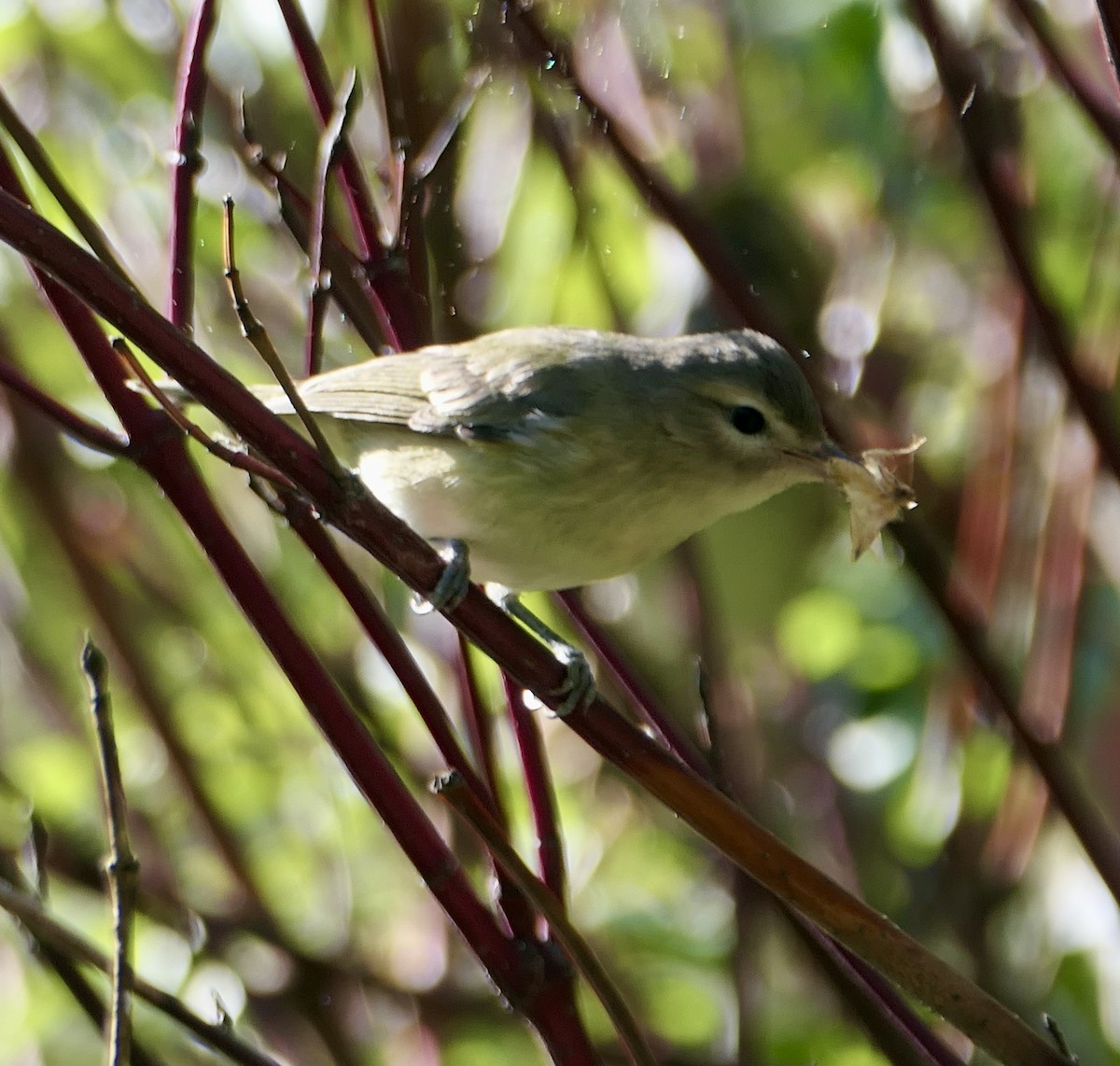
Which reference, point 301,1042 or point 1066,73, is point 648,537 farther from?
point 301,1042

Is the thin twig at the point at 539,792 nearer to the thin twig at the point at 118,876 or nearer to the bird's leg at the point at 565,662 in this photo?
the bird's leg at the point at 565,662

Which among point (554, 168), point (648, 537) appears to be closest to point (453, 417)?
point (648, 537)

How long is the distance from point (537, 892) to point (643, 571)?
2499 millimetres

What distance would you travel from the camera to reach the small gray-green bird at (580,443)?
285 cm

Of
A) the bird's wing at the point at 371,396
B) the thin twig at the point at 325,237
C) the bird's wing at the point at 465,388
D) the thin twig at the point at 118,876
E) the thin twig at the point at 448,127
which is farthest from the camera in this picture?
the bird's wing at the point at 371,396

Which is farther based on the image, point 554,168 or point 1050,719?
point 554,168

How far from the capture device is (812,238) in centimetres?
410

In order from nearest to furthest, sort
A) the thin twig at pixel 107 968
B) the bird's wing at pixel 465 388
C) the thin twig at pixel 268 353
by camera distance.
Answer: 1. the thin twig at pixel 107 968
2. the thin twig at pixel 268 353
3. the bird's wing at pixel 465 388

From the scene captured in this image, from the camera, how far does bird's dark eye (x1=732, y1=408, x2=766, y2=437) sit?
9.59 feet

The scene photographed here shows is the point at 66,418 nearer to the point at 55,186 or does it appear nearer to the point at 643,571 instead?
the point at 55,186

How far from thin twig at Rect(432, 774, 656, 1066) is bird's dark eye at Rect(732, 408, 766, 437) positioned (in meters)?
1.44

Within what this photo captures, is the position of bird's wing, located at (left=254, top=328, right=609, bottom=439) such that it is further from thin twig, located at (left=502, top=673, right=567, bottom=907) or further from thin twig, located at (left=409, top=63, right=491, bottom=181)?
thin twig, located at (left=502, top=673, right=567, bottom=907)

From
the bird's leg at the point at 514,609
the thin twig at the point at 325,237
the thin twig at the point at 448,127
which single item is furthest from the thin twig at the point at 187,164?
the bird's leg at the point at 514,609

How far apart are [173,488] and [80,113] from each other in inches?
98.6
